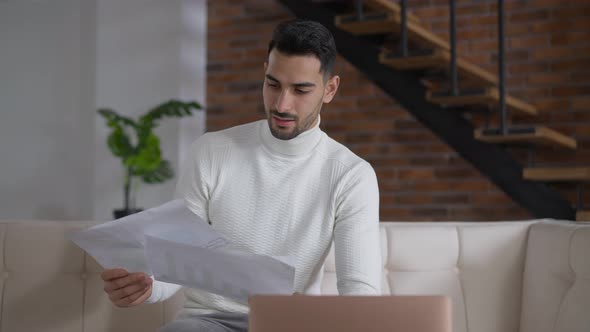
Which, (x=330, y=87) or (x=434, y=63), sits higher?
(x=434, y=63)

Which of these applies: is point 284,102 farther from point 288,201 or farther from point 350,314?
point 350,314

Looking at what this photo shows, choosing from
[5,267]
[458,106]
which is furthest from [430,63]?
[5,267]

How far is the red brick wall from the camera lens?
4.00m

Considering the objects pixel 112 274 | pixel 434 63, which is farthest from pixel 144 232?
pixel 434 63

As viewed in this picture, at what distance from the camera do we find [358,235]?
5.40 ft

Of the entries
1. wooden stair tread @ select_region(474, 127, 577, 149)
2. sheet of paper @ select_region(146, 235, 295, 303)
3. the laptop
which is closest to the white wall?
wooden stair tread @ select_region(474, 127, 577, 149)

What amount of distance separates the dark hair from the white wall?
122 inches

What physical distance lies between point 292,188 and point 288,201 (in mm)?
33

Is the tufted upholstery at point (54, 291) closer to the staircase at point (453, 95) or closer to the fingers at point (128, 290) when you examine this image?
the fingers at point (128, 290)

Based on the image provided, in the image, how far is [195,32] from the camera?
4871 mm

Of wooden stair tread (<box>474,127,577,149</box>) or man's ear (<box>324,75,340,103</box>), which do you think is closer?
man's ear (<box>324,75,340,103</box>)

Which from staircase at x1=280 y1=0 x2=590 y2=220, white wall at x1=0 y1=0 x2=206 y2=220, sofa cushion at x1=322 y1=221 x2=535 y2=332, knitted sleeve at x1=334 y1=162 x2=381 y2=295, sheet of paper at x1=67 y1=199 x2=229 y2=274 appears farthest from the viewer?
white wall at x1=0 y1=0 x2=206 y2=220

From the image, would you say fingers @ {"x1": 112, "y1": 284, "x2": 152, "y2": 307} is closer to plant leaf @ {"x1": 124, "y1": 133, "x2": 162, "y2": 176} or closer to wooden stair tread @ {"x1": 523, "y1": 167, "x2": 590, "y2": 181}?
wooden stair tread @ {"x1": 523, "y1": 167, "x2": 590, "y2": 181}

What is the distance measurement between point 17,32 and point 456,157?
324 cm
